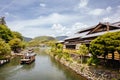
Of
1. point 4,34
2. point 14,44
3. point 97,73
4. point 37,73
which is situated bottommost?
point 37,73

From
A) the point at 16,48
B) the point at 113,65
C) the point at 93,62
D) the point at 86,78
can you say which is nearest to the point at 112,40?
the point at 113,65

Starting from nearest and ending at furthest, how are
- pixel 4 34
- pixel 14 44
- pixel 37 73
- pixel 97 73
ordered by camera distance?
1. pixel 97 73
2. pixel 37 73
3. pixel 14 44
4. pixel 4 34

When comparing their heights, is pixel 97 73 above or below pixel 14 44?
below

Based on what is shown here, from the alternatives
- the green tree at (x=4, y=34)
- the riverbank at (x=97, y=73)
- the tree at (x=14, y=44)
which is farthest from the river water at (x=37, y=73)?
the green tree at (x=4, y=34)

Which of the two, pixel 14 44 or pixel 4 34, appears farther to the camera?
pixel 4 34

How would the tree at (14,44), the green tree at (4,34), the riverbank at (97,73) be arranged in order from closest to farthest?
the riverbank at (97,73) → the tree at (14,44) → the green tree at (4,34)

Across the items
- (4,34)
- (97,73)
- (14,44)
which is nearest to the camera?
(97,73)

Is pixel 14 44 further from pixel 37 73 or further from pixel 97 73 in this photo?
pixel 97 73

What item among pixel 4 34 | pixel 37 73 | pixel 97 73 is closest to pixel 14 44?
pixel 4 34

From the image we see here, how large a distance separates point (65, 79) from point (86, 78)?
3.19m

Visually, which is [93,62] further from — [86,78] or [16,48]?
[16,48]

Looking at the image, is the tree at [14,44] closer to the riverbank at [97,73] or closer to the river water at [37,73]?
A: the river water at [37,73]

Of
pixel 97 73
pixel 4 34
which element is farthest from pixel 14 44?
pixel 97 73

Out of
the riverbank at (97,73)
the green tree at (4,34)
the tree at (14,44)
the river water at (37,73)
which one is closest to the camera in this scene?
the riverbank at (97,73)
